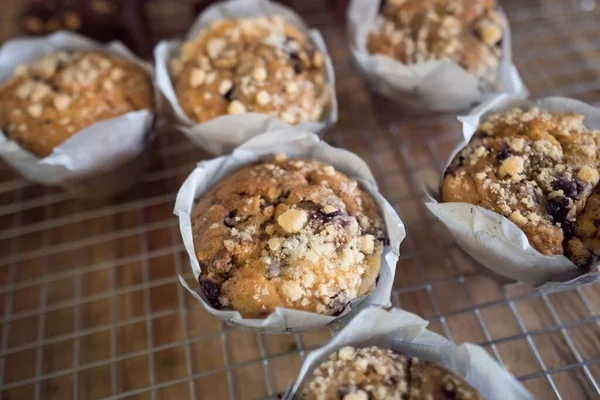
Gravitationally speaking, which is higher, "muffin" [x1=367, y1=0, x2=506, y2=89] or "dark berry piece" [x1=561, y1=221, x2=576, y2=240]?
"muffin" [x1=367, y1=0, x2=506, y2=89]

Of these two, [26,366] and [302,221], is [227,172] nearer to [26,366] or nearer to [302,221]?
[302,221]

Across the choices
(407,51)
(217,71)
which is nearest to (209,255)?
(217,71)

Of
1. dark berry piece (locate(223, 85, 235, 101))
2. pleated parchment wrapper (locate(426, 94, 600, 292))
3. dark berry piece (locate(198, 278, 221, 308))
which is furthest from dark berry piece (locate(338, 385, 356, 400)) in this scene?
dark berry piece (locate(223, 85, 235, 101))

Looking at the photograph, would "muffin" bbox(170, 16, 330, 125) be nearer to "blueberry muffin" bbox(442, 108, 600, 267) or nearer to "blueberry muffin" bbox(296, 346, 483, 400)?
"blueberry muffin" bbox(442, 108, 600, 267)

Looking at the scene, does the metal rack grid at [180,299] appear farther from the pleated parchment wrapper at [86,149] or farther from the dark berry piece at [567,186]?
the dark berry piece at [567,186]

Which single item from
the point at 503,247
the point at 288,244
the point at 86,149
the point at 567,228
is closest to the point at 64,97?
the point at 86,149

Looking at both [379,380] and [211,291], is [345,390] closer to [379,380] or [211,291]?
[379,380]
